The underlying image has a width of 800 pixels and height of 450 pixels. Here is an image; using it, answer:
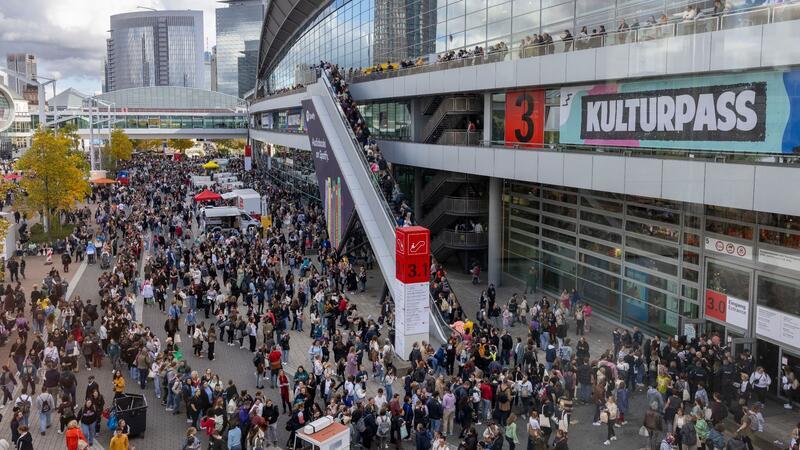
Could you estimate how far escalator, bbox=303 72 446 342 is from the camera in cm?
2417

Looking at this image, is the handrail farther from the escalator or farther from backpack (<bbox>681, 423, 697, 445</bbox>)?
backpack (<bbox>681, 423, 697, 445</bbox>)

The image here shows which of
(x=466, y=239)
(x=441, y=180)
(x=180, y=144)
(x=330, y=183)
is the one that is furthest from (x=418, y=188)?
(x=180, y=144)

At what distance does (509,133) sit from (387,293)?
7.22 meters

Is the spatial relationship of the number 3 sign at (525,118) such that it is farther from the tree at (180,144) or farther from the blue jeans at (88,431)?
the tree at (180,144)

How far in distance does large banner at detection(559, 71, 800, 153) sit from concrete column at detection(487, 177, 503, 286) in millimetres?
5560

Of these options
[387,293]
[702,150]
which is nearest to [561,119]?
[702,150]

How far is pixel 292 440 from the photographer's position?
13.9 meters

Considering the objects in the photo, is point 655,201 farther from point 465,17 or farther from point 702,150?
point 465,17

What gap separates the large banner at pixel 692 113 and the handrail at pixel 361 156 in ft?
21.6

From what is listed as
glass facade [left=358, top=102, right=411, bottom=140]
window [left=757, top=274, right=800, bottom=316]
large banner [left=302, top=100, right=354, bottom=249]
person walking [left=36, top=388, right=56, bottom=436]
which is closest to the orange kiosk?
person walking [left=36, top=388, right=56, bottom=436]

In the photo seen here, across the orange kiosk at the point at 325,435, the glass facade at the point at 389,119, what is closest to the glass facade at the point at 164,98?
the glass facade at the point at 389,119

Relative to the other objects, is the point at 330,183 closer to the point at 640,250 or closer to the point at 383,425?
the point at 640,250

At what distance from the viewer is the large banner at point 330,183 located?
29.8 m

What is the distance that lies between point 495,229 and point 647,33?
11291 mm
